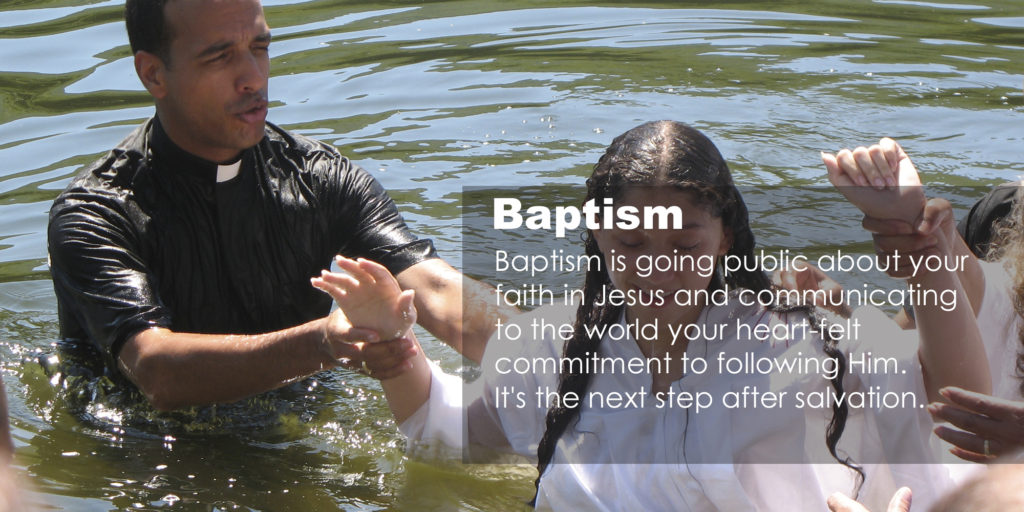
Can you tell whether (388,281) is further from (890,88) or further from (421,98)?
(890,88)

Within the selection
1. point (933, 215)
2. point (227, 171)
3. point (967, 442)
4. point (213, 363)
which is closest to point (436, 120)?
point (227, 171)

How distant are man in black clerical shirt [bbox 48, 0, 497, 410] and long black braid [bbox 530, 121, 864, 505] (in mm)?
952

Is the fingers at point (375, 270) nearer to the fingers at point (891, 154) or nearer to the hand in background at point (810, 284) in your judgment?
the hand in background at point (810, 284)

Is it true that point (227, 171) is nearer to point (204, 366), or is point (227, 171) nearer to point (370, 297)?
point (204, 366)

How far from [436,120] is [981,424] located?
473 centimetres

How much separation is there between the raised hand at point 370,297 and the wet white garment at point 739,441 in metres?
0.28

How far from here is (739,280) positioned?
10.9 feet

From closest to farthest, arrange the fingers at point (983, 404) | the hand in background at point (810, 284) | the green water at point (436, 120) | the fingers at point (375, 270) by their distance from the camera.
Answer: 1. the fingers at point (983, 404)
2. the fingers at point (375, 270)
3. the hand in background at point (810, 284)
4. the green water at point (436, 120)

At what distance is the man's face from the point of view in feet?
13.8

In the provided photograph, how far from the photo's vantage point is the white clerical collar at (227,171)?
436cm

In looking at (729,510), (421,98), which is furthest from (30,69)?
(729,510)

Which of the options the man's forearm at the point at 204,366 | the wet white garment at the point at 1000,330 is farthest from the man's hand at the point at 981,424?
the man's forearm at the point at 204,366

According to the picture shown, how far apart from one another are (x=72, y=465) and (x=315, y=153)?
1.27 m

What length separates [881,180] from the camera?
2891 mm
